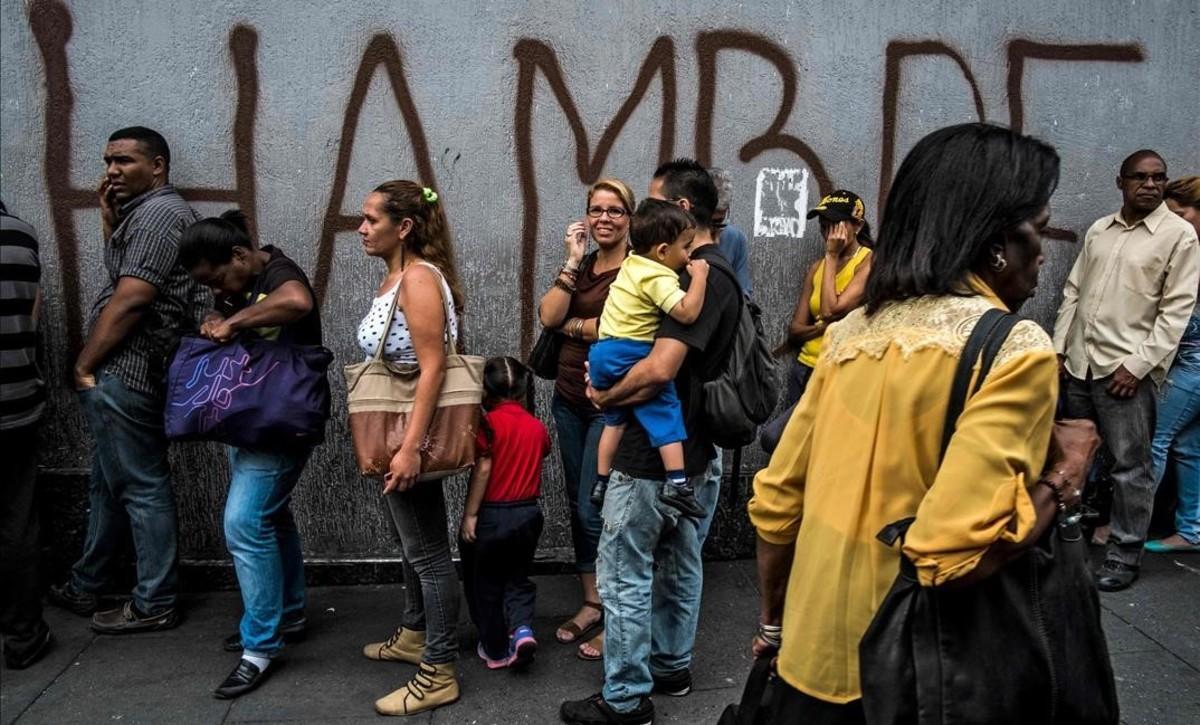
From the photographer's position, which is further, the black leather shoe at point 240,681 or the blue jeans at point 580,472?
the blue jeans at point 580,472

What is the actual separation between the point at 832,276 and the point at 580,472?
147 centimetres

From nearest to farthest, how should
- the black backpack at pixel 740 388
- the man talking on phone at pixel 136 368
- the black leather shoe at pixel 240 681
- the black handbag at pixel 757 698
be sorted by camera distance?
the black handbag at pixel 757 698, the black backpack at pixel 740 388, the black leather shoe at pixel 240 681, the man talking on phone at pixel 136 368

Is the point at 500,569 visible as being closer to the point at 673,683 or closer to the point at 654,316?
the point at 673,683

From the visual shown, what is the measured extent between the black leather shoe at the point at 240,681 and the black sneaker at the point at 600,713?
1.14 metres

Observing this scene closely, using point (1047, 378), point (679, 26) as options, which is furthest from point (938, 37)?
point (1047, 378)

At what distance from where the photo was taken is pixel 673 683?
11.6 ft

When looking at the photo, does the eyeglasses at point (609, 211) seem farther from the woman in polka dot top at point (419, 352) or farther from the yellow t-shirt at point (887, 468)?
the yellow t-shirt at point (887, 468)

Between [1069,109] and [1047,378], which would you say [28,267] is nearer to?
[1047,378]

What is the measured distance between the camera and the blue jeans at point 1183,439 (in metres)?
4.75

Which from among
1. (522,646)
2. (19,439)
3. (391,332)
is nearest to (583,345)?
(391,332)

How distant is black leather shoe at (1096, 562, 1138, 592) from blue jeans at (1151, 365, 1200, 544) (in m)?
0.49

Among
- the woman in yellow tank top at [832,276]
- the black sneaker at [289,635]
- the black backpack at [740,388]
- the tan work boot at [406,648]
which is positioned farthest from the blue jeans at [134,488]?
the woman in yellow tank top at [832,276]

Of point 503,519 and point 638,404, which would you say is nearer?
point 638,404

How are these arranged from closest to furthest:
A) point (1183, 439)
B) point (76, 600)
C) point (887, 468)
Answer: point (887, 468) < point (76, 600) < point (1183, 439)
